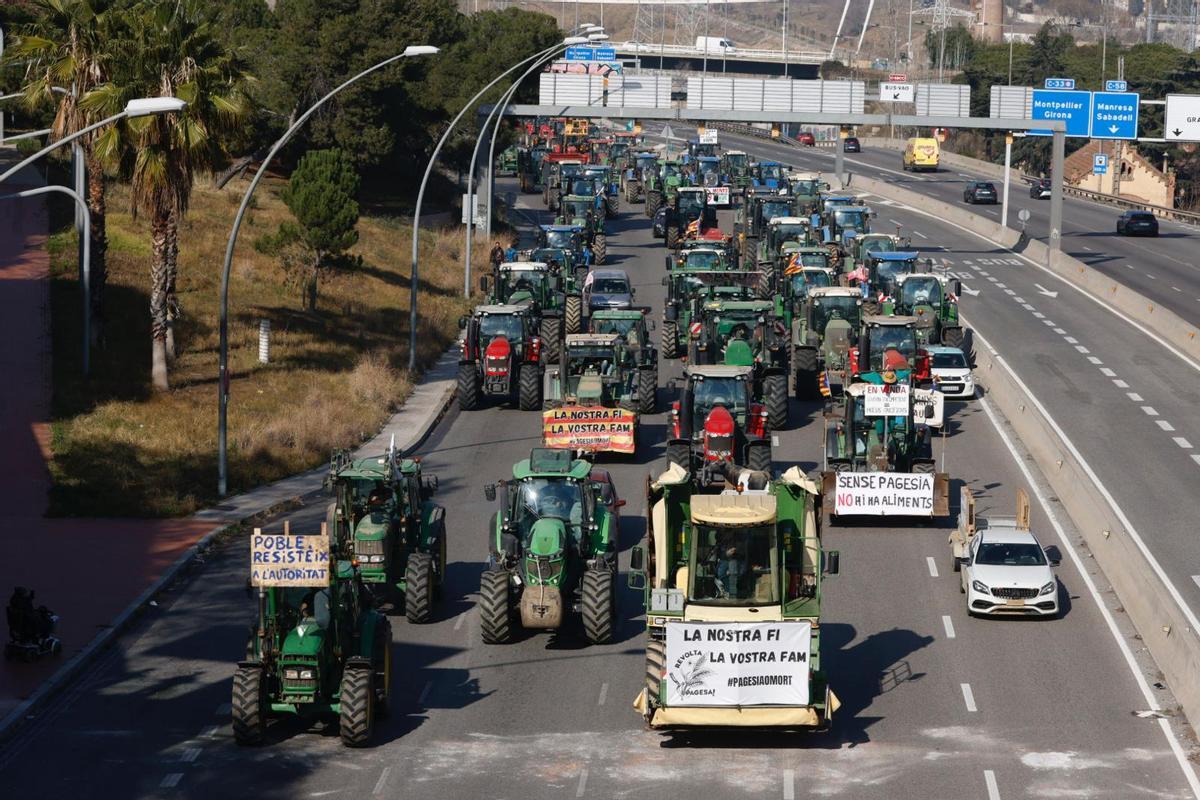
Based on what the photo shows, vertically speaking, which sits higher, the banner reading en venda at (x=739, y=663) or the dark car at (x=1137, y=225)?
the dark car at (x=1137, y=225)

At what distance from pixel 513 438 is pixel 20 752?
21.7 m

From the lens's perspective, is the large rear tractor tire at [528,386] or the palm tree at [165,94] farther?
the large rear tractor tire at [528,386]

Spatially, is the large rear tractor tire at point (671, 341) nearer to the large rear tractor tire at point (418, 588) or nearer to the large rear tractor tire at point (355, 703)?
the large rear tractor tire at point (418, 588)

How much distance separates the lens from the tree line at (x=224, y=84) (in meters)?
41.4

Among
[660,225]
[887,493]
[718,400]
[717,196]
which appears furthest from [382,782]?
[717,196]

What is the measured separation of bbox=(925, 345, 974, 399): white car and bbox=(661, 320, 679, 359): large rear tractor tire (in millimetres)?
7966

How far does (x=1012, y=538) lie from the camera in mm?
29328

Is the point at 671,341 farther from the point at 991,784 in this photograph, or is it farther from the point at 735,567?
the point at 991,784

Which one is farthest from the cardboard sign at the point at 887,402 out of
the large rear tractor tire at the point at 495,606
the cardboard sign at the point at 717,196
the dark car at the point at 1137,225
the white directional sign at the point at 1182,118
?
the dark car at the point at 1137,225

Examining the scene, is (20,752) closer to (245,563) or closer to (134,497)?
→ (245,563)

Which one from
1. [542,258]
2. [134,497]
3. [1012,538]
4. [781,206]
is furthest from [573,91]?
[1012,538]

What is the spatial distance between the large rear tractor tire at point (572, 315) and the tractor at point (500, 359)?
22.3 ft

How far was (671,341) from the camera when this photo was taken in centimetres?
5231

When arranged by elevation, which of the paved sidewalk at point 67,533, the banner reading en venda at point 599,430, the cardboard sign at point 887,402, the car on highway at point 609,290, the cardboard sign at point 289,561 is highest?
the car on highway at point 609,290
